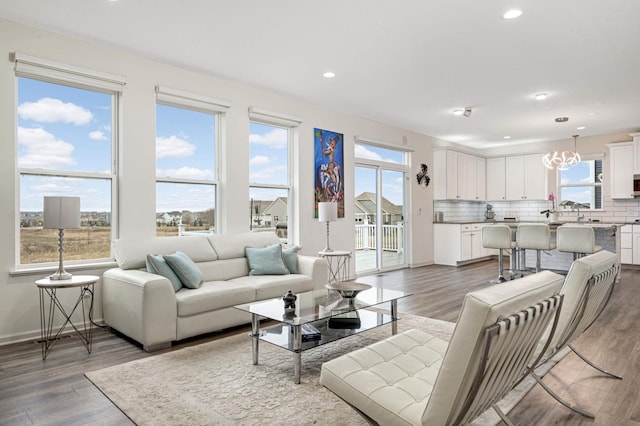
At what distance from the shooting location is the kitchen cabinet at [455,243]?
26.8 feet

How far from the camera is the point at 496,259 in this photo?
939cm

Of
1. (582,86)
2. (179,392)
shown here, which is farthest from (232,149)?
(582,86)

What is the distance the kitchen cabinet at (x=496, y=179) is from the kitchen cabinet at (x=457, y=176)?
211 mm

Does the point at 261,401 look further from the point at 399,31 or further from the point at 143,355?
the point at 399,31

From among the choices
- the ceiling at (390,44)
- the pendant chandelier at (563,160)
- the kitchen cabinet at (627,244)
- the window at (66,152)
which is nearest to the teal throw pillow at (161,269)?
the window at (66,152)

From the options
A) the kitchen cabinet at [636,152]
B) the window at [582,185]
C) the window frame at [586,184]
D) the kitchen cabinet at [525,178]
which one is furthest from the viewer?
the kitchen cabinet at [525,178]

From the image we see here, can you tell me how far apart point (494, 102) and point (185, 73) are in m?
4.32

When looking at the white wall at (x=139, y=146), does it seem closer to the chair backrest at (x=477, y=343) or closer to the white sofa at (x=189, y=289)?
the white sofa at (x=189, y=289)

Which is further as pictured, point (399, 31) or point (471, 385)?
point (399, 31)

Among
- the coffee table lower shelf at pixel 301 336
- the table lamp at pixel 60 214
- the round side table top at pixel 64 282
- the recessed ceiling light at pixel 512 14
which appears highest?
the recessed ceiling light at pixel 512 14

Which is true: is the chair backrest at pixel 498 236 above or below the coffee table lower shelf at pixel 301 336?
above

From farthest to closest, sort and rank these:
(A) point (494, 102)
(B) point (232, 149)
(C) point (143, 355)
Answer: (A) point (494, 102), (B) point (232, 149), (C) point (143, 355)

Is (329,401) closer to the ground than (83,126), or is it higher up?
closer to the ground

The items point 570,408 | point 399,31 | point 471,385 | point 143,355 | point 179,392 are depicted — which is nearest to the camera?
point 471,385
